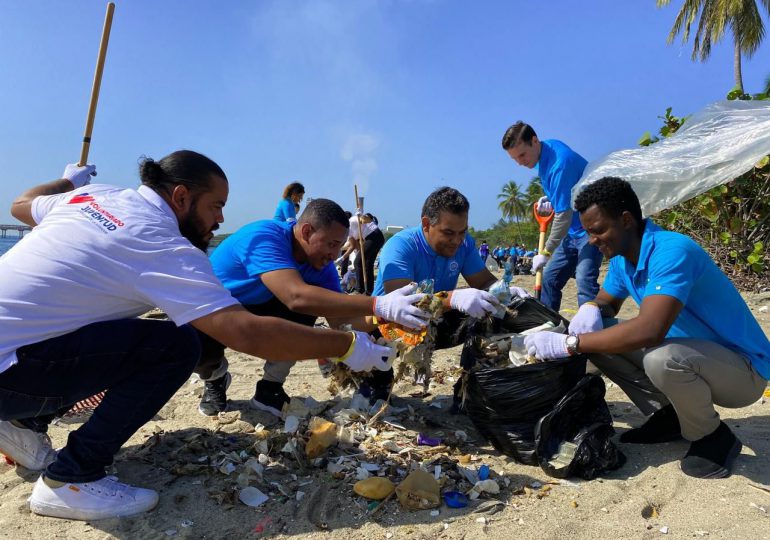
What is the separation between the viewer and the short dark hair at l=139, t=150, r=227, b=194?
1972mm

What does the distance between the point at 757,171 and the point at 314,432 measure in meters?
6.49

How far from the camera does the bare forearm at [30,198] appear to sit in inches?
90.8

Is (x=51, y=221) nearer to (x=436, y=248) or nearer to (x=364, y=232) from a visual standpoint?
(x=436, y=248)

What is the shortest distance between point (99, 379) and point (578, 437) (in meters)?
1.86

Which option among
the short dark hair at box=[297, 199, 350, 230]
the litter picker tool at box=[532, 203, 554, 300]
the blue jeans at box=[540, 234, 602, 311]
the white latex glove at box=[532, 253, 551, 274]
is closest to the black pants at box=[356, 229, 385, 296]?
the litter picker tool at box=[532, 203, 554, 300]

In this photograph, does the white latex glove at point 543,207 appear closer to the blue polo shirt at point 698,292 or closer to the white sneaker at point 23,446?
the blue polo shirt at point 698,292

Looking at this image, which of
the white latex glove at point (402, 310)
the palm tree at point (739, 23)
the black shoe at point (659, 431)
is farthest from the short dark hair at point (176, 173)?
the palm tree at point (739, 23)

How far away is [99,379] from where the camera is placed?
1849mm

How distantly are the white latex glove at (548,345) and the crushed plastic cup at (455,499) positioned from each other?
0.65 m

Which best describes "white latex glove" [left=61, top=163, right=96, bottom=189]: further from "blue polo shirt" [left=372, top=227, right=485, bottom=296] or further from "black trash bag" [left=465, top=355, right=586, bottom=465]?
"black trash bag" [left=465, top=355, right=586, bottom=465]

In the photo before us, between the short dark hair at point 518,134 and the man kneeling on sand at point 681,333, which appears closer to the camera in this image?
the man kneeling on sand at point 681,333

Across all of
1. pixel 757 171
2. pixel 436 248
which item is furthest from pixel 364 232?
pixel 757 171

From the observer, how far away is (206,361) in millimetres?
2738

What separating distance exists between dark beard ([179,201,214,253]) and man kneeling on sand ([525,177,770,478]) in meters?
1.44
